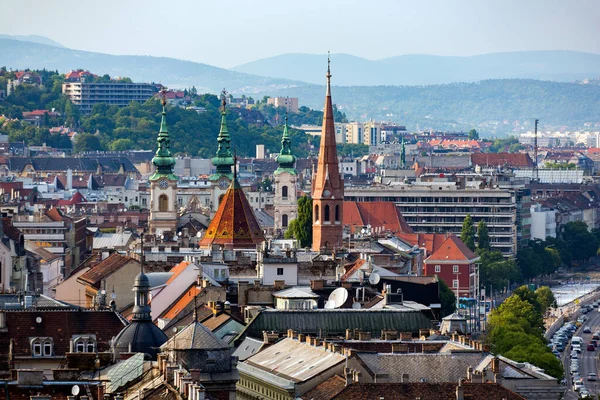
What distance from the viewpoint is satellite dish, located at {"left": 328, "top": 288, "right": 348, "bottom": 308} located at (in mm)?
81438

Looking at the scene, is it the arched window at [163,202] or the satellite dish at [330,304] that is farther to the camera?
the arched window at [163,202]

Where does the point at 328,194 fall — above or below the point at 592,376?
above

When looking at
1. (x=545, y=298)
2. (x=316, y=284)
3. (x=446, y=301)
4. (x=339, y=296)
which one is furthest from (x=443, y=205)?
(x=339, y=296)

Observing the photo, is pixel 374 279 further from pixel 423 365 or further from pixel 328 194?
pixel 328 194

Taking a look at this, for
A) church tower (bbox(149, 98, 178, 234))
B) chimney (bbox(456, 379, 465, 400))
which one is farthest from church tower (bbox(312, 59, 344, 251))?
chimney (bbox(456, 379, 465, 400))

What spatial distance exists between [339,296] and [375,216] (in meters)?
85.7

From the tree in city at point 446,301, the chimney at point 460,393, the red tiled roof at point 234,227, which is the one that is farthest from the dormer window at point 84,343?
the red tiled roof at point 234,227

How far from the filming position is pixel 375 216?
168m

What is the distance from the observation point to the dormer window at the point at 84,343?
56469 mm

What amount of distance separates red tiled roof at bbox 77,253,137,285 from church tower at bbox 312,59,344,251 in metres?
28.0

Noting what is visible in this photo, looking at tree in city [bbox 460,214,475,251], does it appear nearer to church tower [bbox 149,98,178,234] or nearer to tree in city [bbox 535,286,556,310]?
church tower [bbox 149,98,178,234]

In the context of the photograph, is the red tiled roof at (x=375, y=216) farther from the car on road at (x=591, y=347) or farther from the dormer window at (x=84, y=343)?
the dormer window at (x=84, y=343)

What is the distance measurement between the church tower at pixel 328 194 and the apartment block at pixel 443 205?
65.5 metres

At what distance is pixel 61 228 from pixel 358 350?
79.5m
